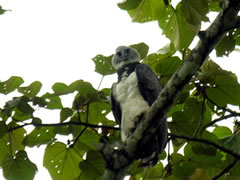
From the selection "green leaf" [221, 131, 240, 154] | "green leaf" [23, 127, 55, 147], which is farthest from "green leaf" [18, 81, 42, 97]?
"green leaf" [221, 131, 240, 154]

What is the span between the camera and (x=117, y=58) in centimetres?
535

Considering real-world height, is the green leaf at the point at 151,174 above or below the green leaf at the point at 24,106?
below

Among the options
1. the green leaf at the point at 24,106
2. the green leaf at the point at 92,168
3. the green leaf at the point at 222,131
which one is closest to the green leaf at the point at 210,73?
the green leaf at the point at 222,131

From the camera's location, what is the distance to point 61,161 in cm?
408

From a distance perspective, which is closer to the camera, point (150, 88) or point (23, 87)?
point (23, 87)

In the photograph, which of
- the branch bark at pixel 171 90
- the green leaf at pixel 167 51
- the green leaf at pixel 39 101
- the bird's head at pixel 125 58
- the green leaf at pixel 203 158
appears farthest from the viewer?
the bird's head at pixel 125 58

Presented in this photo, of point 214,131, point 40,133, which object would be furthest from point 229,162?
point 40,133

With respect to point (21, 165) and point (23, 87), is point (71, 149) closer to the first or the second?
point (21, 165)

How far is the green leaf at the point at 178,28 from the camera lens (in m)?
3.70

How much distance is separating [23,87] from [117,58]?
1852 mm

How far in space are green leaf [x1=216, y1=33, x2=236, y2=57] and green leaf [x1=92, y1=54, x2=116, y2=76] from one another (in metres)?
1.14

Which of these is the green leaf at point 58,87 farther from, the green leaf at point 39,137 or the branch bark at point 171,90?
the branch bark at point 171,90

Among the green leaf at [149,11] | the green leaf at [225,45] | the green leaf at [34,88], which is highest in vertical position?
the green leaf at [149,11]

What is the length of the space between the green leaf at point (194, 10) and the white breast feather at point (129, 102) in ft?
4.23
